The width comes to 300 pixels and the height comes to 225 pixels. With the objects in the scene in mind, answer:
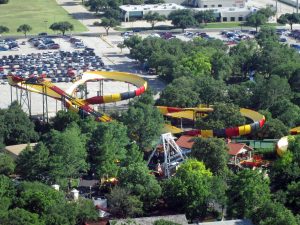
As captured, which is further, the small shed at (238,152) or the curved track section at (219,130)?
the curved track section at (219,130)

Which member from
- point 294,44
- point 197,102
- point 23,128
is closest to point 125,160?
point 23,128

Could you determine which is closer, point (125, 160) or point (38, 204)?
point (38, 204)

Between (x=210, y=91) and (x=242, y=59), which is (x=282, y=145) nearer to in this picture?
(x=210, y=91)

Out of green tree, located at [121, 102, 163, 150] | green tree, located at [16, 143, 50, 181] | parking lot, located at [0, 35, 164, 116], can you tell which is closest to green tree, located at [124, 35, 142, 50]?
parking lot, located at [0, 35, 164, 116]

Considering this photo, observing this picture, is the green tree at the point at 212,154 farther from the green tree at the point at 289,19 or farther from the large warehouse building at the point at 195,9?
the large warehouse building at the point at 195,9

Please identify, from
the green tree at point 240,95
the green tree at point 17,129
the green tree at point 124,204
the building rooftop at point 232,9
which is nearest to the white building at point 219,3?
the building rooftop at point 232,9

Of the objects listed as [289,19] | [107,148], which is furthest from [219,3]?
[107,148]

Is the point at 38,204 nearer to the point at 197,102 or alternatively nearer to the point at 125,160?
the point at 125,160
